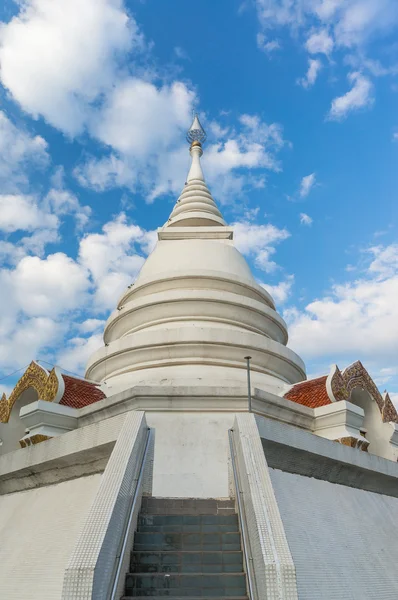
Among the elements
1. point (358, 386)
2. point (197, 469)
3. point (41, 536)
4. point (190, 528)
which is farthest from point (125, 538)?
point (358, 386)

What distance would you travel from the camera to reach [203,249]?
703 inches

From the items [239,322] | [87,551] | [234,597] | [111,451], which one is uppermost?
[239,322]

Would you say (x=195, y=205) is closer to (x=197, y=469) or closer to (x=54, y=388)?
(x=54, y=388)

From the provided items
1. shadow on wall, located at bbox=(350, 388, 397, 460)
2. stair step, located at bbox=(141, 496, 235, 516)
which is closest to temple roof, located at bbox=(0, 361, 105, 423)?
stair step, located at bbox=(141, 496, 235, 516)

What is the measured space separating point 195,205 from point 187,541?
15.2 m

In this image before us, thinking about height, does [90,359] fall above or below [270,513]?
above

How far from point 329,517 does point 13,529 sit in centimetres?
557

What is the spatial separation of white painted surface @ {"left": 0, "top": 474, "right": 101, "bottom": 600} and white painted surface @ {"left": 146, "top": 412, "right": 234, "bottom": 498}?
4.61ft

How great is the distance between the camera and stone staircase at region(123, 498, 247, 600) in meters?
6.86

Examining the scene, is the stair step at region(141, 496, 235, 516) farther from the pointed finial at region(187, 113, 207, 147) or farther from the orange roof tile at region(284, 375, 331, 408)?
the pointed finial at region(187, 113, 207, 147)

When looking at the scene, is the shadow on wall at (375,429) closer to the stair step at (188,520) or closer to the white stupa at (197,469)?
the white stupa at (197,469)

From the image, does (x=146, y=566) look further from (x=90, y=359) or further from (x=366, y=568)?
(x=90, y=359)

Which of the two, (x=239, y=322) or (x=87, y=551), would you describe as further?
(x=239, y=322)

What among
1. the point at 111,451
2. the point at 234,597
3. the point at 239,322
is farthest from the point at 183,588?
the point at 239,322
